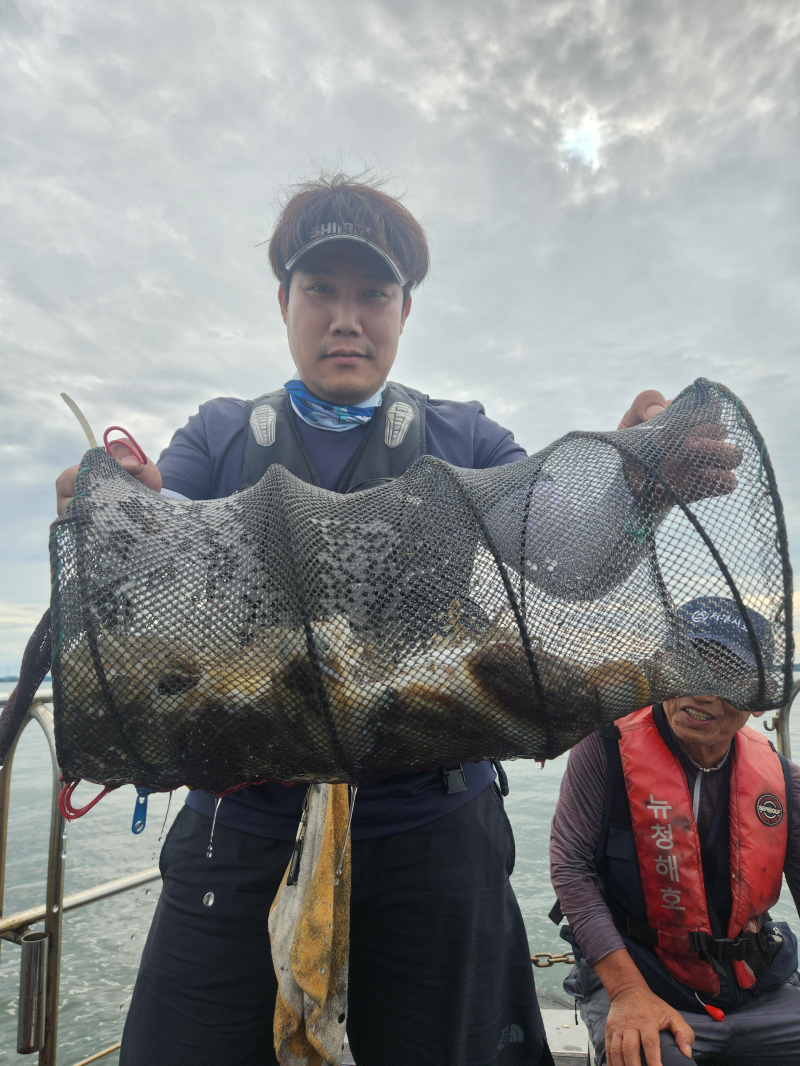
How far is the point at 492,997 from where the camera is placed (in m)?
1.87

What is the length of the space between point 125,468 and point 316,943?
1369 millimetres

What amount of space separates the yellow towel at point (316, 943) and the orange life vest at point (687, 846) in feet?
5.73

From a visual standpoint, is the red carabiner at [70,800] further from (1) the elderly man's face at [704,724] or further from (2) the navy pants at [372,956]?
(1) the elderly man's face at [704,724]

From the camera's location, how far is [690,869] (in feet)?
9.53

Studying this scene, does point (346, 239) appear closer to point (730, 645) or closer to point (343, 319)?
point (343, 319)

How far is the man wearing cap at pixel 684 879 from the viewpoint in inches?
108

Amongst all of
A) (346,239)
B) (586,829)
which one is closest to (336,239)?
(346,239)

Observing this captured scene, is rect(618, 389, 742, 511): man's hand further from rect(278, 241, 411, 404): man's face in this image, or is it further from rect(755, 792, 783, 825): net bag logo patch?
rect(755, 792, 783, 825): net bag logo patch

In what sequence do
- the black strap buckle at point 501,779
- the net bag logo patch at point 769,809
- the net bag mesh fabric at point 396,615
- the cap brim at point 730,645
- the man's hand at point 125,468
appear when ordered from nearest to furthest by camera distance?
the net bag mesh fabric at point 396,615 < the cap brim at point 730,645 < the man's hand at point 125,468 < the black strap buckle at point 501,779 < the net bag logo patch at point 769,809

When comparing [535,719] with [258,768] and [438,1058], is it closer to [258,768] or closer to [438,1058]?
[258,768]

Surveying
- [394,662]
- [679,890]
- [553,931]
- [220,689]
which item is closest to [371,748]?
[394,662]

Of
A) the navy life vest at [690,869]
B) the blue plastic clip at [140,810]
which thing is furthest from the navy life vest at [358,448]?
the navy life vest at [690,869]

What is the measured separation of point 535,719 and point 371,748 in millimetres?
321

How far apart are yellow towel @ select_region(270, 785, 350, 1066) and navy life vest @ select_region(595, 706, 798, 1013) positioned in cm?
170
